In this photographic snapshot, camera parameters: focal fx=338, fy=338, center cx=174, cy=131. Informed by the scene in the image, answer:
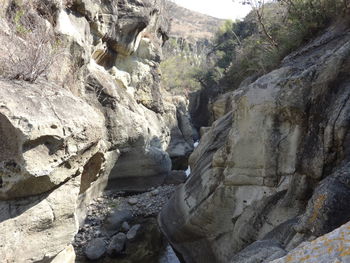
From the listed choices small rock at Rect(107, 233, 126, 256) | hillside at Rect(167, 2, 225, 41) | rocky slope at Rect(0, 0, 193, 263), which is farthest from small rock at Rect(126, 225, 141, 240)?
hillside at Rect(167, 2, 225, 41)

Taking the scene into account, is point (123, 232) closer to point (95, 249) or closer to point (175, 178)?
point (95, 249)

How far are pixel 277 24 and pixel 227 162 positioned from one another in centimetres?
666

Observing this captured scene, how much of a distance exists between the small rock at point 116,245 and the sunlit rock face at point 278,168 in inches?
65.6

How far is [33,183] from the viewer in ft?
16.7

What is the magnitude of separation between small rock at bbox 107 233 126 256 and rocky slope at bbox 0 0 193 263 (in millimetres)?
1534

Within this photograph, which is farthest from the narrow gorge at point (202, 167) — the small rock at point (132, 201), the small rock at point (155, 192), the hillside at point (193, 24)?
the hillside at point (193, 24)

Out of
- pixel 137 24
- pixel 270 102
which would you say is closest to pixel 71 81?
pixel 270 102

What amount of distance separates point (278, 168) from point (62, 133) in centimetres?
361

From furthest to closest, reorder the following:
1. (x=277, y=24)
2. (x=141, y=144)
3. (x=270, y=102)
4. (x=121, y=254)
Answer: (x=141, y=144) → (x=277, y=24) → (x=121, y=254) → (x=270, y=102)

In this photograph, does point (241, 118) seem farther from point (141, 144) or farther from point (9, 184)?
point (141, 144)

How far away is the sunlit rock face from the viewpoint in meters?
3.93

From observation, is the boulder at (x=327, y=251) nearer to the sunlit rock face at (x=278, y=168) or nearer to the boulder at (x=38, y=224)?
the sunlit rock face at (x=278, y=168)

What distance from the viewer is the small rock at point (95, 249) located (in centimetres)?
822

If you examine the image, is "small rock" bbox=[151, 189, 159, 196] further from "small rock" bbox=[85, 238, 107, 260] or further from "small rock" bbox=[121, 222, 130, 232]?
"small rock" bbox=[85, 238, 107, 260]
